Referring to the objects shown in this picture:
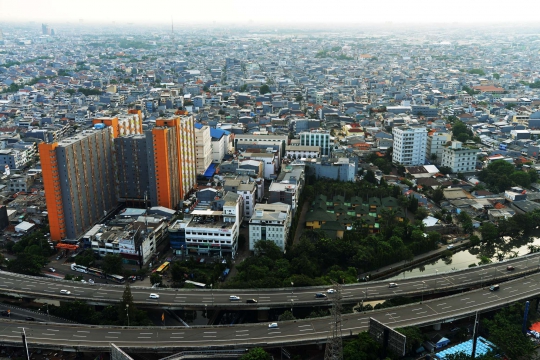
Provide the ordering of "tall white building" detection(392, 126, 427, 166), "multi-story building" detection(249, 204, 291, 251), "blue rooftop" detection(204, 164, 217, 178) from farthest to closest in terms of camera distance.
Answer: "tall white building" detection(392, 126, 427, 166) → "blue rooftop" detection(204, 164, 217, 178) → "multi-story building" detection(249, 204, 291, 251)

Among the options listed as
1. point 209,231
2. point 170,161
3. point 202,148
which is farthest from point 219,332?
point 202,148

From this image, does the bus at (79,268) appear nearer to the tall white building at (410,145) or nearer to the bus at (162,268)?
the bus at (162,268)

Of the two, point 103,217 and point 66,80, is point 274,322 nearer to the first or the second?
point 103,217

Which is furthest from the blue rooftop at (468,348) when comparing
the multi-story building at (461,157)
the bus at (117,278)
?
the multi-story building at (461,157)

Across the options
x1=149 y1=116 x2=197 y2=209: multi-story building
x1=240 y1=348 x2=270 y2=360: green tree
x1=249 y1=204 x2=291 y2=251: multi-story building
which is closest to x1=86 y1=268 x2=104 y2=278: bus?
x1=149 y1=116 x2=197 y2=209: multi-story building

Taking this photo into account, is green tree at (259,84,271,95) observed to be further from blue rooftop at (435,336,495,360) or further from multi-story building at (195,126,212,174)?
blue rooftop at (435,336,495,360)

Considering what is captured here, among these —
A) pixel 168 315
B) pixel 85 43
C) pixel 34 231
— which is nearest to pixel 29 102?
pixel 34 231

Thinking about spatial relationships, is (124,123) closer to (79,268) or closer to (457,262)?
(79,268)
